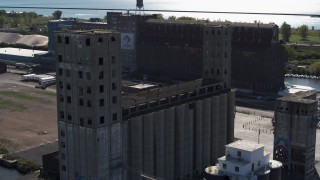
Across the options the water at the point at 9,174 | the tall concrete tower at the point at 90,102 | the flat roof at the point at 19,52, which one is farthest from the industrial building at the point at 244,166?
the flat roof at the point at 19,52

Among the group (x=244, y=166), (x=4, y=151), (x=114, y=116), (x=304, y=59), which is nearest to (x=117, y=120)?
(x=114, y=116)

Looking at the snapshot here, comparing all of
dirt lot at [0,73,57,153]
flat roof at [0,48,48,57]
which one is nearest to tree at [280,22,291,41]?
flat roof at [0,48,48,57]

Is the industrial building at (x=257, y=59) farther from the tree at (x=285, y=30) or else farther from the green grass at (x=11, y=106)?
the tree at (x=285, y=30)

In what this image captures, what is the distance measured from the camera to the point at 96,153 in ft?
167

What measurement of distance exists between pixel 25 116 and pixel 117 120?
158 ft

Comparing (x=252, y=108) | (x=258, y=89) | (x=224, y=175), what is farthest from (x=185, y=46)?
(x=224, y=175)

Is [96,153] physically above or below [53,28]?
below

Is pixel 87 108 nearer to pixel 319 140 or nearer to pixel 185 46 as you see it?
pixel 319 140

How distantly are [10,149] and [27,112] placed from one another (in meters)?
22.9

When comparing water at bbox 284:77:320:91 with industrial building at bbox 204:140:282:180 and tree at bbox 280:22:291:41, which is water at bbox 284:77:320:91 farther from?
industrial building at bbox 204:140:282:180

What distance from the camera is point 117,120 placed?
5284cm

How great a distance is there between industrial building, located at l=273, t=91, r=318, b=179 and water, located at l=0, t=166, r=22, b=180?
35184 mm

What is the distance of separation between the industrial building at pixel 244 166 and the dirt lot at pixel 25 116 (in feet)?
119

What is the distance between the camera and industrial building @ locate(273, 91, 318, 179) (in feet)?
211
